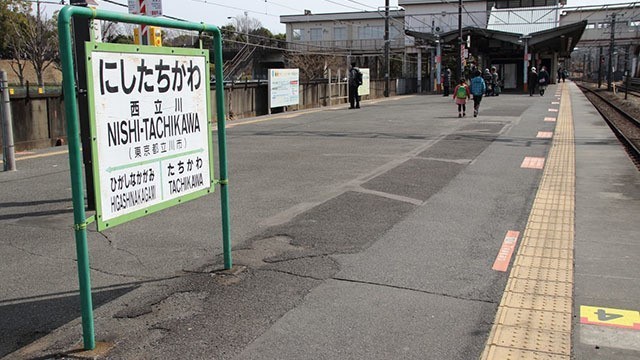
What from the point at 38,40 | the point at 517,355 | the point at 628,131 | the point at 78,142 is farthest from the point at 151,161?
the point at 38,40

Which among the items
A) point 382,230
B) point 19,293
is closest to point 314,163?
point 382,230

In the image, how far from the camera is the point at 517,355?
140 inches

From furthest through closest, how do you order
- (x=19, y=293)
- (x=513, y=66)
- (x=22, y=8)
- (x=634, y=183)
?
(x=513, y=66)
(x=22, y=8)
(x=634, y=183)
(x=19, y=293)

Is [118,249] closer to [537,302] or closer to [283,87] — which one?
[537,302]

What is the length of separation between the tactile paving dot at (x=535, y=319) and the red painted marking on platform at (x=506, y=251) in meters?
0.91

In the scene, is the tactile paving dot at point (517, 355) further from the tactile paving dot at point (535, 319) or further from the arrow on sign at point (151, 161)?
the arrow on sign at point (151, 161)

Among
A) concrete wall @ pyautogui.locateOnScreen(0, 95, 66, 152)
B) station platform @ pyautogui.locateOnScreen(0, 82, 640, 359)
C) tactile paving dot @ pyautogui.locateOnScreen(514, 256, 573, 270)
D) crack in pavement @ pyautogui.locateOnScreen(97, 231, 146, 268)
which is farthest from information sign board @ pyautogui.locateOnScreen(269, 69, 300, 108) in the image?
tactile paving dot @ pyautogui.locateOnScreen(514, 256, 573, 270)

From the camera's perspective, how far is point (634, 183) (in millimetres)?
9227

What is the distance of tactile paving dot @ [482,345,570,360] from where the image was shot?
11.6 feet

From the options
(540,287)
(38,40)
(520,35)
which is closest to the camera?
(540,287)

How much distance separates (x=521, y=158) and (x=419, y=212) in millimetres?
5197

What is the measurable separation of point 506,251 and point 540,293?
3.64ft

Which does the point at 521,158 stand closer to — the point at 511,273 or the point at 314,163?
the point at 314,163

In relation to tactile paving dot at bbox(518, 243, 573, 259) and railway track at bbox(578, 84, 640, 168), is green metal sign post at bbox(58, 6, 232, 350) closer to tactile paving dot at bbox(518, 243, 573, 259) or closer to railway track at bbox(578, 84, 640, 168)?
tactile paving dot at bbox(518, 243, 573, 259)
